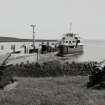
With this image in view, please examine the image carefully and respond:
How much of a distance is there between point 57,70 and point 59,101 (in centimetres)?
1145

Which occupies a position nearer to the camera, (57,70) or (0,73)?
(0,73)

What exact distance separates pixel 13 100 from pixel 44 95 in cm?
122

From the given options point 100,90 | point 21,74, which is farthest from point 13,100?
point 21,74

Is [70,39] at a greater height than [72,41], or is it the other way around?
[70,39]

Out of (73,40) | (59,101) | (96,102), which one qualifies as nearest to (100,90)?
(96,102)

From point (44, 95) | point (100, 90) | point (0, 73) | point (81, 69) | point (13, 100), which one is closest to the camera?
point (13, 100)

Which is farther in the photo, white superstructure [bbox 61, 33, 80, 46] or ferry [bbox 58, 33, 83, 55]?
white superstructure [bbox 61, 33, 80, 46]

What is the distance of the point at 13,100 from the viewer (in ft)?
23.8

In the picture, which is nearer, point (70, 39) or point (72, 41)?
point (72, 41)

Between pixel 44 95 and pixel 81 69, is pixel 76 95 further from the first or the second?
pixel 81 69

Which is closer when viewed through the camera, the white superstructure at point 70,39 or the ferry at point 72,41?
the ferry at point 72,41

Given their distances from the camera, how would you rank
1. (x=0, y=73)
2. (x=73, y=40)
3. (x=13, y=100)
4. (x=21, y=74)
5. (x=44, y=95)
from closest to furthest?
(x=13, y=100) → (x=44, y=95) → (x=0, y=73) → (x=21, y=74) → (x=73, y=40)

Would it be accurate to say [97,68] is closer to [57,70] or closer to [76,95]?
[76,95]

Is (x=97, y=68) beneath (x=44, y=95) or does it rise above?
above
